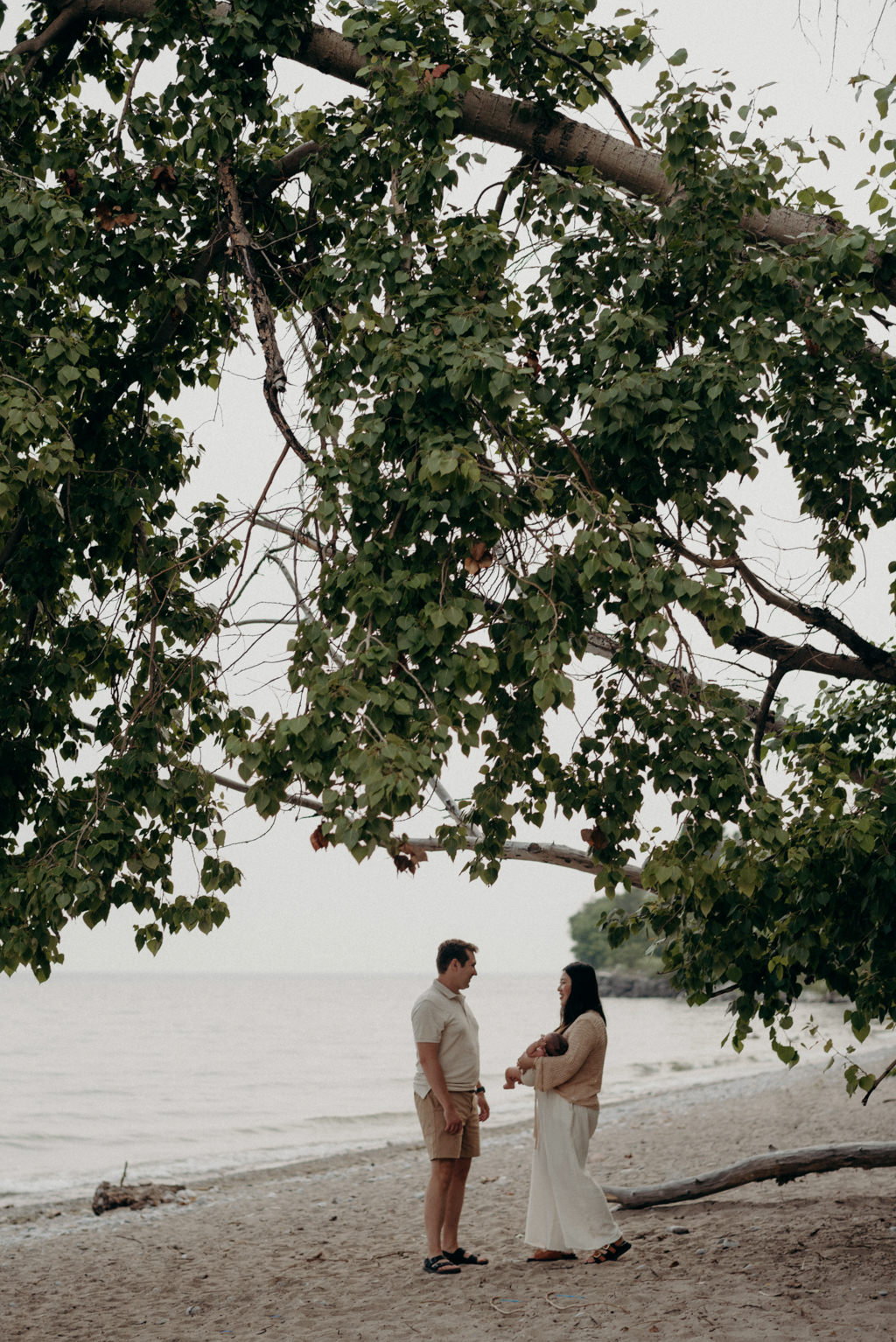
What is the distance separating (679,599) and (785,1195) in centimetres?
645

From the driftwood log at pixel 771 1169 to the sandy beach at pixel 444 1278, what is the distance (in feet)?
0.56

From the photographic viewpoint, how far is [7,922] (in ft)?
16.2

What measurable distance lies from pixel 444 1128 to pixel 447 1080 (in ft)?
0.78

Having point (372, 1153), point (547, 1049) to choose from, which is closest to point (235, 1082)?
point (372, 1153)

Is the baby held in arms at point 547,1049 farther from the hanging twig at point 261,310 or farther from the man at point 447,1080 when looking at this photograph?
the hanging twig at point 261,310

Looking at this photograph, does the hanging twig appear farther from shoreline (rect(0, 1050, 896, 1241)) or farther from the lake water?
the lake water

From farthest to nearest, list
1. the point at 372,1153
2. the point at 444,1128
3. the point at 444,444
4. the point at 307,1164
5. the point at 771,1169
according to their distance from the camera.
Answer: the point at 372,1153 → the point at 307,1164 → the point at 771,1169 → the point at 444,1128 → the point at 444,444

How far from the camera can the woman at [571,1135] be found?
646cm

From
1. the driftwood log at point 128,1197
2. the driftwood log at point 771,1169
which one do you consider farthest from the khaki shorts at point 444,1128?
the driftwood log at point 128,1197

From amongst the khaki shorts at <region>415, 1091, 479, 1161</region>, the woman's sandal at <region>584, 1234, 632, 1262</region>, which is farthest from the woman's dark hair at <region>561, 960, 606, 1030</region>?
the woman's sandal at <region>584, 1234, 632, 1262</region>

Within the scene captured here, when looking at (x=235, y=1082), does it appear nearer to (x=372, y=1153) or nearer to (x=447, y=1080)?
(x=372, y=1153)

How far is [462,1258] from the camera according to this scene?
679cm

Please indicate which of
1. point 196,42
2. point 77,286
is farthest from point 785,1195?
point 196,42

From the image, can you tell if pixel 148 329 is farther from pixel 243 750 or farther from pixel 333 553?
pixel 243 750
